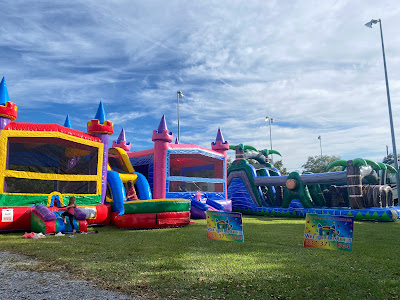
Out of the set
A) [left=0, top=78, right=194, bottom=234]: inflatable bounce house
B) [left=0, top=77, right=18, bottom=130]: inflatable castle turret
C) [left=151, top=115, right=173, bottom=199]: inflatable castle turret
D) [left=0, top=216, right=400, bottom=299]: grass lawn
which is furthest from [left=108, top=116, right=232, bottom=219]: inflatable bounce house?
[left=0, top=216, right=400, bottom=299]: grass lawn

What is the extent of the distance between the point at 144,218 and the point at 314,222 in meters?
5.41

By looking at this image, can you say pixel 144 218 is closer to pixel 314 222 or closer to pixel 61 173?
pixel 61 173

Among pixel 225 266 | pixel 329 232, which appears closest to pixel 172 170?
pixel 329 232

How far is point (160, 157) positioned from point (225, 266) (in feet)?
34.7

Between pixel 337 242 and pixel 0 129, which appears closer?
pixel 337 242

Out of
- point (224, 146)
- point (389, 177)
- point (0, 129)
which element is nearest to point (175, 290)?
point (0, 129)

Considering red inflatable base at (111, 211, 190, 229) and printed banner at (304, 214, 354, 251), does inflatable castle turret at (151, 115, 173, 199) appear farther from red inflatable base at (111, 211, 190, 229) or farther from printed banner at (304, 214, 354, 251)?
printed banner at (304, 214, 354, 251)

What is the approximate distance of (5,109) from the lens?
953cm

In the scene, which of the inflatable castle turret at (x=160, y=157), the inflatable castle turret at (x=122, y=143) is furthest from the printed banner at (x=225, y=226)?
the inflatable castle turret at (x=122, y=143)

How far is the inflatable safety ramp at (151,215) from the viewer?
31.6 ft

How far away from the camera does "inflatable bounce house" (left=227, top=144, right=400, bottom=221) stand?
13.2 m

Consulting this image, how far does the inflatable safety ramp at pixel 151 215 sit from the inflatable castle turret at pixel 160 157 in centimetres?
465

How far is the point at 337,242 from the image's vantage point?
5.65 m

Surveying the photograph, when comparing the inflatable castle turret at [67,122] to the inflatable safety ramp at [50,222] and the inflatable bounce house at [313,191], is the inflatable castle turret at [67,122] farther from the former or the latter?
the inflatable bounce house at [313,191]
